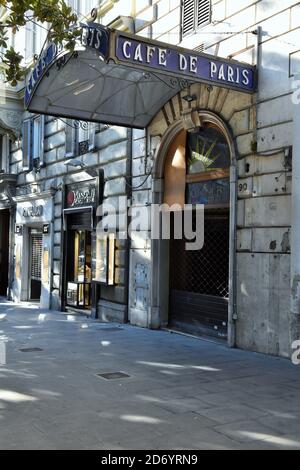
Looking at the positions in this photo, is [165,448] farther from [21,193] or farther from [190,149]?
[21,193]

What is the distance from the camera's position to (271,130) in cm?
875

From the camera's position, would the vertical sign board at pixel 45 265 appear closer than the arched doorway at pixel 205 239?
No

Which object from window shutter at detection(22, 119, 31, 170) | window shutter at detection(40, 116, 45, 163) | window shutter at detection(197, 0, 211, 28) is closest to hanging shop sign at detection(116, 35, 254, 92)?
window shutter at detection(197, 0, 211, 28)

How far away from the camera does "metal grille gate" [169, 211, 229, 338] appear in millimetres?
10211

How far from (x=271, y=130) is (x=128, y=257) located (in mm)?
5115

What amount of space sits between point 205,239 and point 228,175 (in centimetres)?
152

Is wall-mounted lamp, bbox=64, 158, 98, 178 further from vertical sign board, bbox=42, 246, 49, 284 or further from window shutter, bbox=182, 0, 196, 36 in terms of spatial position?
window shutter, bbox=182, 0, 196, 36

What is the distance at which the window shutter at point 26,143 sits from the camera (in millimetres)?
18344

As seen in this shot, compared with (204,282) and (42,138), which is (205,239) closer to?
(204,282)

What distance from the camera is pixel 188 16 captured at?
10922mm

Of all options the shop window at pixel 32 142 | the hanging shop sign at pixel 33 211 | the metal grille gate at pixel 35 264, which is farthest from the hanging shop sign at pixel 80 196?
the metal grille gate at pixel 35 264

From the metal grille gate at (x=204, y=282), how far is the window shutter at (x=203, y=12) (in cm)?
369

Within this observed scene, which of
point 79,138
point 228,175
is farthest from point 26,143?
point 228,175

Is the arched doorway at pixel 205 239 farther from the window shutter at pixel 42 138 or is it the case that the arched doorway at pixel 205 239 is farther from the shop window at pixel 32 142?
the shop window at pixel 32 142
